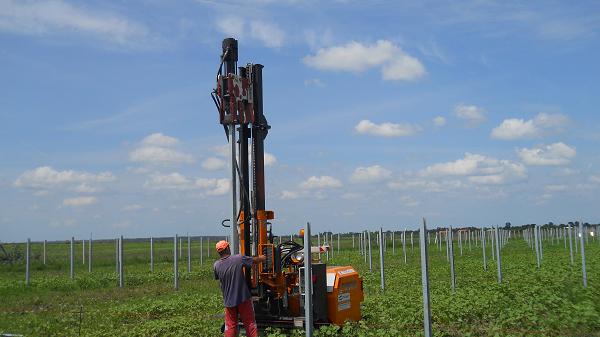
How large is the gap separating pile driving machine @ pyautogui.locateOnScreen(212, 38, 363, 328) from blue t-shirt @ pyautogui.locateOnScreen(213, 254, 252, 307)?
43.7 inches

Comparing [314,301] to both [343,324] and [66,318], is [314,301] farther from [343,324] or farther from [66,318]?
[66,318]

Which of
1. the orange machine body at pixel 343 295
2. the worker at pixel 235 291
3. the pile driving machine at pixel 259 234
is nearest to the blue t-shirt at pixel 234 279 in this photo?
the worker at pixel 235 291

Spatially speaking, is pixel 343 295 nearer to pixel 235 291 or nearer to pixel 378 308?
pixel 378 308

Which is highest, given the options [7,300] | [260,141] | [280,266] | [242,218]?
[260,141]

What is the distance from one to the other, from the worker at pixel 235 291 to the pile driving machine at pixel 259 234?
105 cm

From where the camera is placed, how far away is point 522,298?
12359 millimetres

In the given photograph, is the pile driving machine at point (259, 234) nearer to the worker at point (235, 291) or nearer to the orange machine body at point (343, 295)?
the orange machine body at point (343, 295)

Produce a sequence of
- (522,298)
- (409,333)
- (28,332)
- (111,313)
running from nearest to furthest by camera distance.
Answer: (409,333) < (28,332) < (522,298) < (111,313)

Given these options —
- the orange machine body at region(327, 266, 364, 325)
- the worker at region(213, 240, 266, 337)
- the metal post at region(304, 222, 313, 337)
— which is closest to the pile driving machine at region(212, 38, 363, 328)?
the orange machine body at region(327, 266, 364, 325)

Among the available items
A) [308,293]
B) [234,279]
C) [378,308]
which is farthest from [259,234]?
[378,308]

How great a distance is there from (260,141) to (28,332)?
5.81 meters

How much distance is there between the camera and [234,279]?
28.1 feet

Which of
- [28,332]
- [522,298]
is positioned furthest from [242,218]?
[522,298]

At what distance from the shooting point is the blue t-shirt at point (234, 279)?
858 cm
